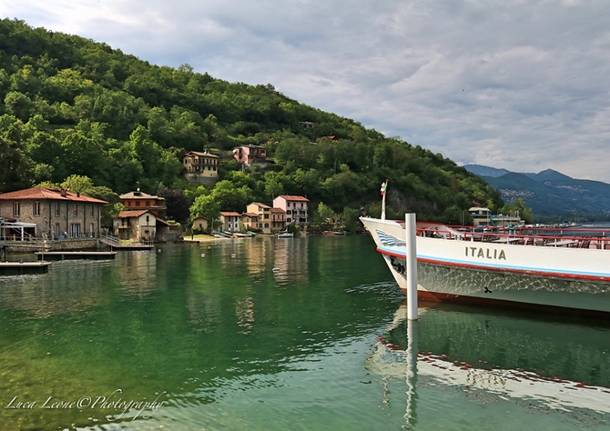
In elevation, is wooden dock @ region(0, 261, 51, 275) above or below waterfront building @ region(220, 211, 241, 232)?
below

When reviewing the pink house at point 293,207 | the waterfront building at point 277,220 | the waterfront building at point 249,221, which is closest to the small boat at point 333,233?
the pink house at point 293,207

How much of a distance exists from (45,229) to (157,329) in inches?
1716

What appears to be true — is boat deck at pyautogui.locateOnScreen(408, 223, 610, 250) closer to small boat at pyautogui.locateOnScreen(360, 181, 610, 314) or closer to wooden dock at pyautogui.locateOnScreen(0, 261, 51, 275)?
small boat at pyautogui.locateOnScreen(360, 181, 610, 314)

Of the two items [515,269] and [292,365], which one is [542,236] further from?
[292,365]

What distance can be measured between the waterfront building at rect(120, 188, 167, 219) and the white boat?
233 ft

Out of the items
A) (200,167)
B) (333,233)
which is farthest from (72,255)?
(200,167)

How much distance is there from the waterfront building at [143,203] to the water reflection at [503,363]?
245 ft

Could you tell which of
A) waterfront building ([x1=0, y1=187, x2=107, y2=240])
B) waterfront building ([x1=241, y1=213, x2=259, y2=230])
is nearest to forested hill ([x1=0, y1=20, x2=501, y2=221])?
waterfront building ([x1=241, y1=213, x2=259, y2=230])

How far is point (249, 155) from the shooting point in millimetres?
146875

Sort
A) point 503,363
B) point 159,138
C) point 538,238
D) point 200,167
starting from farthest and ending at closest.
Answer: point 159,138
point 200,167
point 538,238
point 503,363

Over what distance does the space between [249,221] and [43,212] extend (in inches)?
2288

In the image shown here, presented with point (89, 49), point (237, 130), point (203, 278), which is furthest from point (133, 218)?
point (89, 49)

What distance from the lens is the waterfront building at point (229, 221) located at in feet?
337

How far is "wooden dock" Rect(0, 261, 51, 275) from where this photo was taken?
35.2 m
